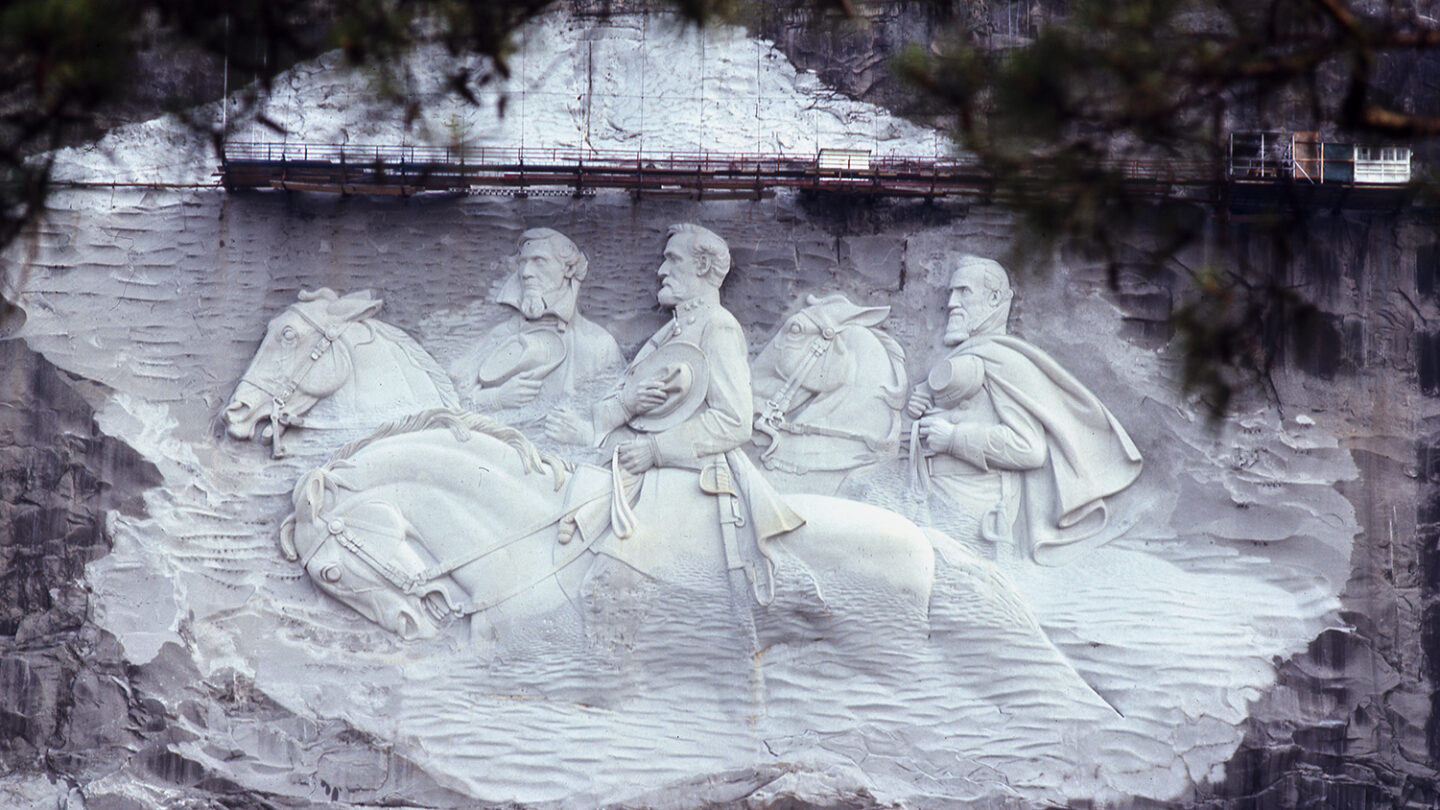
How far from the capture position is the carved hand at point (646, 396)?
948 cm

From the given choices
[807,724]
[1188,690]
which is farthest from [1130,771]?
[807,724]

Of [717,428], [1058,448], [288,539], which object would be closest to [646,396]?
[717,428]

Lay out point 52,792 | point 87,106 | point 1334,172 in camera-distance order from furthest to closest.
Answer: point 1334,172 < point 52,792 < point 87,106

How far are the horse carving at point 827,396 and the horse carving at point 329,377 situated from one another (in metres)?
1.57

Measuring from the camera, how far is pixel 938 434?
31.2ft

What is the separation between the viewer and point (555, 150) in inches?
395

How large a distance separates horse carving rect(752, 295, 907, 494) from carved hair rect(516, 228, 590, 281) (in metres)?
1.01

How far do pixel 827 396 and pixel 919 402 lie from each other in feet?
1.48

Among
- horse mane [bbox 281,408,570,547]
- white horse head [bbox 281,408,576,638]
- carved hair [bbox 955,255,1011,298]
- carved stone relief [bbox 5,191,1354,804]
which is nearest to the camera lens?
carved stone relief [bbox 5,191,1354,804]

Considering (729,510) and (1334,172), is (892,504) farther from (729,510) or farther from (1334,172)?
(1334,172)

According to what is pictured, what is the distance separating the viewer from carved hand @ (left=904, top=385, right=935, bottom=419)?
9.61 m

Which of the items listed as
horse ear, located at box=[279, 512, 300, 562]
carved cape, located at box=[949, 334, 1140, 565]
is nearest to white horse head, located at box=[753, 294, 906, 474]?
carved cape, located at box=[949, 334, 1140, 565]

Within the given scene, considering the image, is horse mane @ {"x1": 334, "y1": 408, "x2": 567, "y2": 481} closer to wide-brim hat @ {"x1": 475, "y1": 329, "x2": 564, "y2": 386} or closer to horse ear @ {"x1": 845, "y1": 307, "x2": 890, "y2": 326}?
wide-brim hat @ {"x1": 475, "y1": 329, "x2": 564, "y2": 386}

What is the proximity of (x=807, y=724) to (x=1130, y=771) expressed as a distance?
1522 millimetres
